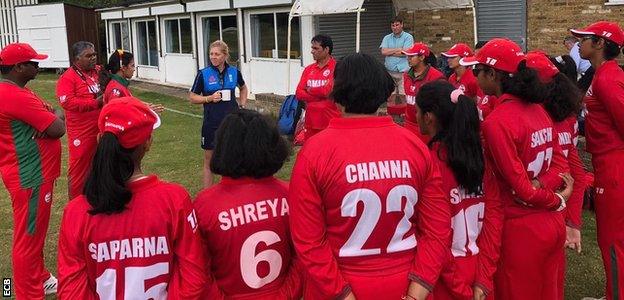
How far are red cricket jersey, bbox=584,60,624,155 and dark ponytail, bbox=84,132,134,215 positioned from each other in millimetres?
2943

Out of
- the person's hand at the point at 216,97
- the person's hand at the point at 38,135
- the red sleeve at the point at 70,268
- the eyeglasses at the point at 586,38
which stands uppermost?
the eyeglasses at the point at 586,38

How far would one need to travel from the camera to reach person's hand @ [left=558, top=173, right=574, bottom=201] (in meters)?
3.24

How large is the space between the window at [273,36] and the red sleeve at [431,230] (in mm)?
12830

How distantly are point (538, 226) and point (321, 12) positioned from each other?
9112 mm

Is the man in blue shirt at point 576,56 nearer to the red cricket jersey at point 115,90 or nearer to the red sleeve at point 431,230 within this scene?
the red cricket jersey at point 115,90

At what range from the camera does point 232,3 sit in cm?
1683

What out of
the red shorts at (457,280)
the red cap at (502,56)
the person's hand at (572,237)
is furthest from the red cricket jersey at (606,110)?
the red shorts at (457,280)

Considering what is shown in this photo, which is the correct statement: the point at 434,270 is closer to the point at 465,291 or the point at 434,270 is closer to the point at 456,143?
the point at 465,291

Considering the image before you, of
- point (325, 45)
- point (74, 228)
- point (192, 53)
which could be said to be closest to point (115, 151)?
point (74, 228)

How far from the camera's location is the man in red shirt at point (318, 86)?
7000mm

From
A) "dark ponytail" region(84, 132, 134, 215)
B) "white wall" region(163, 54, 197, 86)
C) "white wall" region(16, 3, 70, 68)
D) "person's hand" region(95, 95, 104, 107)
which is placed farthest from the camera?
"white wall" region(16, 3, 70, 68)

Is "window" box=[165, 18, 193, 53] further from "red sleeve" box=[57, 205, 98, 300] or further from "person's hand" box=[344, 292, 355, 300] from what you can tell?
"person's hand" box=[344, 292, 355, 300]

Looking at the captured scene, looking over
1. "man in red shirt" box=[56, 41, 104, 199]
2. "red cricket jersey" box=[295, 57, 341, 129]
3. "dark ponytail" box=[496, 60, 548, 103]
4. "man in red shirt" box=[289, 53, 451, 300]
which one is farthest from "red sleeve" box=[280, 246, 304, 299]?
"red cricket jersey" box=[295, 57, 341, 129]

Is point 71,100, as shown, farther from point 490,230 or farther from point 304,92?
point 490,230
